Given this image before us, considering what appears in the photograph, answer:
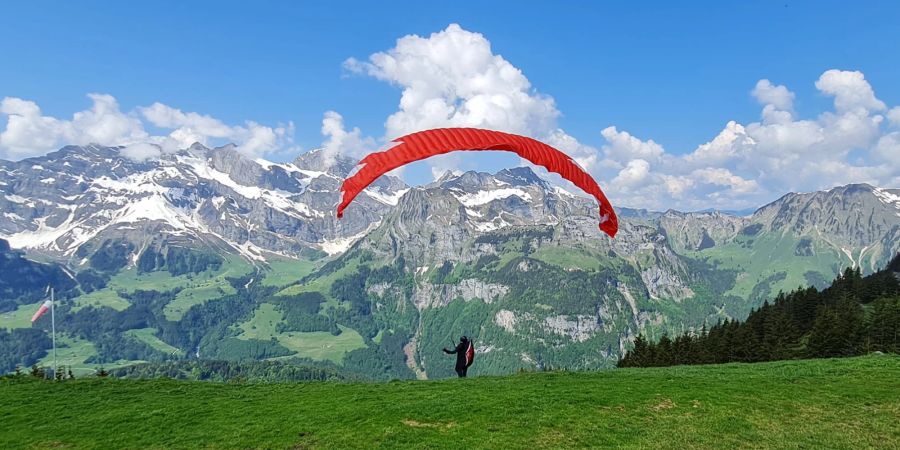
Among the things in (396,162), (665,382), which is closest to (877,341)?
(665,382)

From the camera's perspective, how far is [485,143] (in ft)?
79.4

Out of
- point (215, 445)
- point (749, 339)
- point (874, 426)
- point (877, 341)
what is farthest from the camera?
point (749, 339)

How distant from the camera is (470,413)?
76.6 feet

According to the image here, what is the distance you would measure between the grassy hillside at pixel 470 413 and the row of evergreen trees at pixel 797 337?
43.2 m

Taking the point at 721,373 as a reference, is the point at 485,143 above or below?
above

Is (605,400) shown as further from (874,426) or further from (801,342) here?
(801,342)

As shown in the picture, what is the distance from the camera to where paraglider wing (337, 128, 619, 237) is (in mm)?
21047

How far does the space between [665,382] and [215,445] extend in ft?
75.7

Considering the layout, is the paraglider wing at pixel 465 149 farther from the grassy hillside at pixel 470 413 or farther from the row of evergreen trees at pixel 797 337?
the row of evergreen trees at pixel 797 337

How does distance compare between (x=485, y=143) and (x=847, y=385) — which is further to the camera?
(x=847, y=385)

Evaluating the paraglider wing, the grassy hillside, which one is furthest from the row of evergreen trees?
the paraglider wing

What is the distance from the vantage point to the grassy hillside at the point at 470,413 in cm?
2048

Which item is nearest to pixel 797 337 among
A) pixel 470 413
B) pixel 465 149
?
pixel 470 413

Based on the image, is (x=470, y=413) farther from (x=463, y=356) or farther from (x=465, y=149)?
(x=465, y=149)
